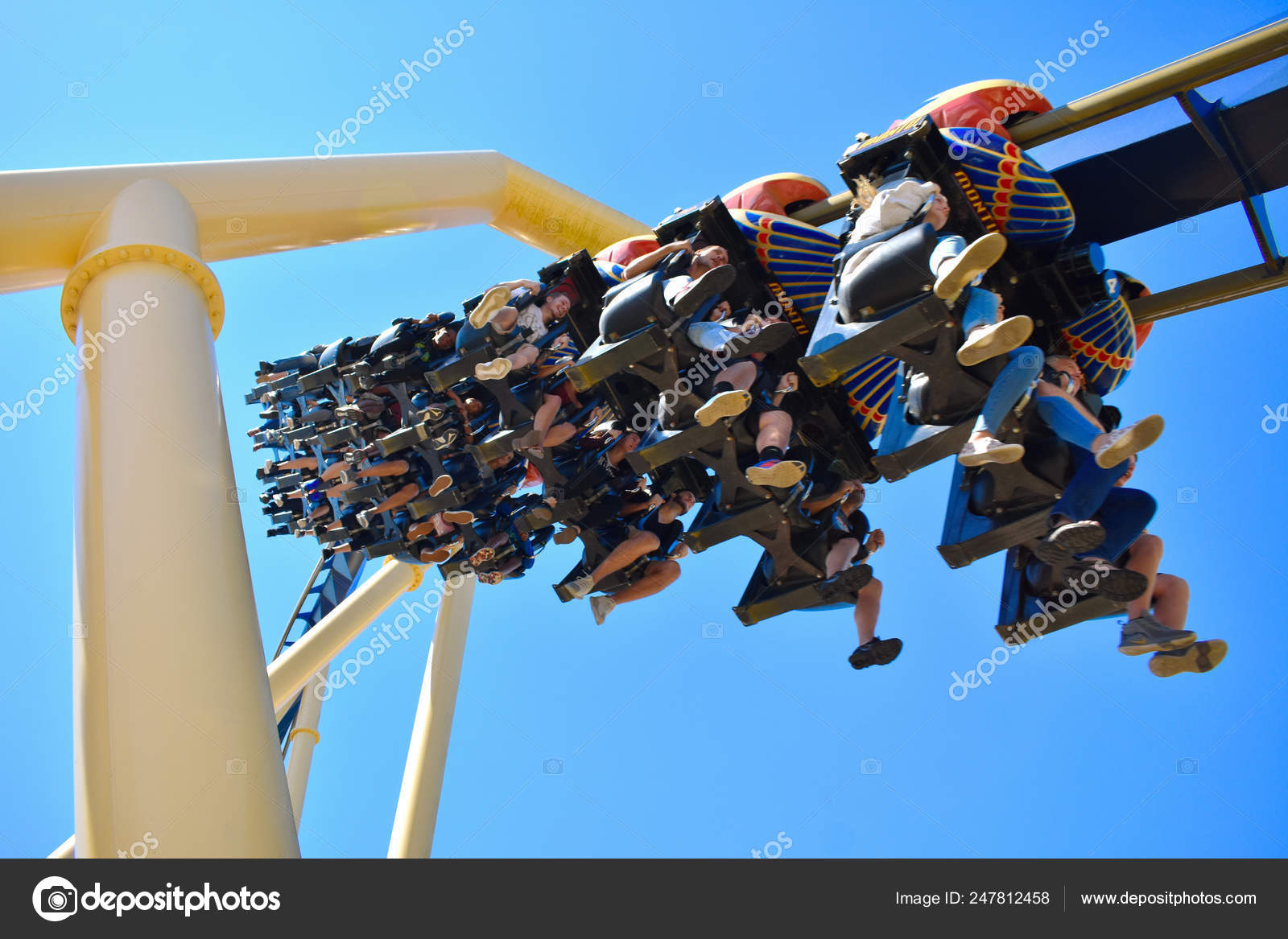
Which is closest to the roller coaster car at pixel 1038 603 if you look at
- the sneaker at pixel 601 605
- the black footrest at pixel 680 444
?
the black footrest at pixel 680 444

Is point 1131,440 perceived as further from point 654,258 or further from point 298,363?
point 298,363

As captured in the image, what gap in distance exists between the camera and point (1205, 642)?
4727mm

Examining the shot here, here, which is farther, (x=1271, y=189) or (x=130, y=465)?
(x=1271, y=189)

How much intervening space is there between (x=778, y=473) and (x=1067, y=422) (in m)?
1.22

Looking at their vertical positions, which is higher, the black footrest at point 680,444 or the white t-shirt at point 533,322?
the white t-shirt at point 533,322

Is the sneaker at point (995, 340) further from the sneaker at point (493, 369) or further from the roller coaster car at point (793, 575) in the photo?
the sneaker at point (493, 369)

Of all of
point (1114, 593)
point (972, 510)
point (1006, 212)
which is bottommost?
point (1114, 593)

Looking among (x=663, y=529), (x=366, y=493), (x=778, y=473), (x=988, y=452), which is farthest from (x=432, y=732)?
(x=988, y=452)

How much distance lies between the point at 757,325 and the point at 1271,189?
2331 millimetres

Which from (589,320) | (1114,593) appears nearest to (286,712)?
(589,320)

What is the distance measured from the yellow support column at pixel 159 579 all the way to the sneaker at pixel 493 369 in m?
1.51

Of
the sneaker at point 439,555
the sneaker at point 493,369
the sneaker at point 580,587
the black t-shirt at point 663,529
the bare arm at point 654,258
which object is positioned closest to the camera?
the bare arm at point 654,258

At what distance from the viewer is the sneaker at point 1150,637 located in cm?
473
